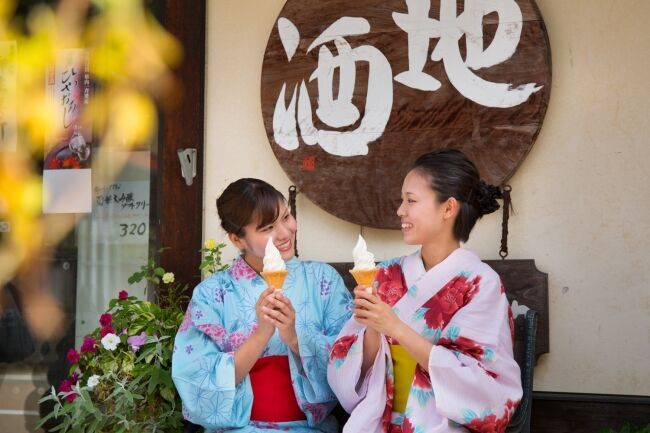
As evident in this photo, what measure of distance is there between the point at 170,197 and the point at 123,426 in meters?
1.38

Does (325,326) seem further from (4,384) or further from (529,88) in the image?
(4,384)

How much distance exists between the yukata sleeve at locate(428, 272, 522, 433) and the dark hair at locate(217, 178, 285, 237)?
94 cm

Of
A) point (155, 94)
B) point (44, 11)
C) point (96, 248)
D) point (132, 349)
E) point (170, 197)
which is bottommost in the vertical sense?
point (132, 349)

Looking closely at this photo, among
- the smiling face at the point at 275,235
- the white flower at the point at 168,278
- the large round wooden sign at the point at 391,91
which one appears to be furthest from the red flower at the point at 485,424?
the white flower at the point at 168,278

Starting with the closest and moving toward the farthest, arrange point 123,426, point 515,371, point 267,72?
point 515,371 < point 123,426 < point 267,72

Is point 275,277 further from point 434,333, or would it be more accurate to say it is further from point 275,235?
point 434,333

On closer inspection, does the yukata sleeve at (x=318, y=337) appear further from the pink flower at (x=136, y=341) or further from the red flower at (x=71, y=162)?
the red flower at (x=71, y=162)

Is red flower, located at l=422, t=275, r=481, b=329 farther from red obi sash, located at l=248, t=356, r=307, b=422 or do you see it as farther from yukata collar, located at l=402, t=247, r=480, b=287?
red obi sash, located at l=248, t=356, r=307, b=422

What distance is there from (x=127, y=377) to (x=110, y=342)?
0.18m

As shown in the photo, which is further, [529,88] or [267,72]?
[267,72]

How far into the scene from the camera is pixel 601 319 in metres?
4.06

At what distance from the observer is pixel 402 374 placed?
11.0ft

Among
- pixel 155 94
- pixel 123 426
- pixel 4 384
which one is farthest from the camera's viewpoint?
pixel 4 384

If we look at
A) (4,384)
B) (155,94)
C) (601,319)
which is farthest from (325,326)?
(4,384)
